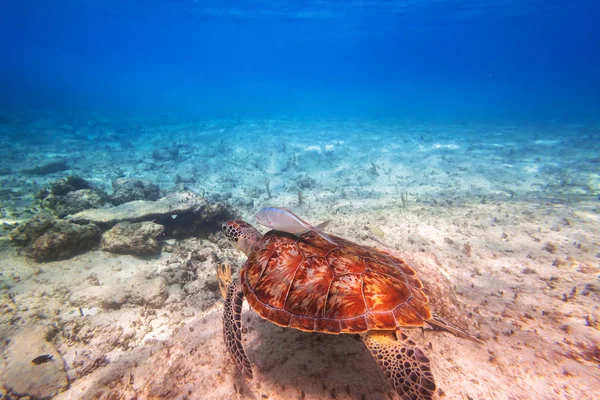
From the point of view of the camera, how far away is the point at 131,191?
891cm

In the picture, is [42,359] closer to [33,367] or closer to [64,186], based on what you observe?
[33,367]

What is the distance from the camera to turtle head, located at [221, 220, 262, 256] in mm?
3732

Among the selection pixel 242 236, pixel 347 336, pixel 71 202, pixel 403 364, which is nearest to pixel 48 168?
pixel 71 202

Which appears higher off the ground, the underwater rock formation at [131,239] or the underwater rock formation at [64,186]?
the underwater rock formation at [64,186]

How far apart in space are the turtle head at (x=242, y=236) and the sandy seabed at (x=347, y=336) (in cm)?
105

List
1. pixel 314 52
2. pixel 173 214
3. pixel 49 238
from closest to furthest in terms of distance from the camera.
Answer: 1. pixel 49 238
2. pixel 173 214
3. pixel 314 52

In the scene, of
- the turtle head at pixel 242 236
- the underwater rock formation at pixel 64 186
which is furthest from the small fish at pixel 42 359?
the underwater rock formation at pixel 64 186

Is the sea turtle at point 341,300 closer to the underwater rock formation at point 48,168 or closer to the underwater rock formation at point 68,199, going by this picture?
the underwater rock formation at point 68,199

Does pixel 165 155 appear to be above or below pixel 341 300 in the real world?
below

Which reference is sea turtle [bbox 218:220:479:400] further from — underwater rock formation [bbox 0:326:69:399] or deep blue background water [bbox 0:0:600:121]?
deep blue background water [bbox 0:0:600:121]

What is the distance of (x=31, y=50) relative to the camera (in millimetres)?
114250

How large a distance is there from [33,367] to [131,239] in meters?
2.75

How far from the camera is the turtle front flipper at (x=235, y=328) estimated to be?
2.38 meters

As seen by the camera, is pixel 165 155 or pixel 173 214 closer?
pixel 173 214
